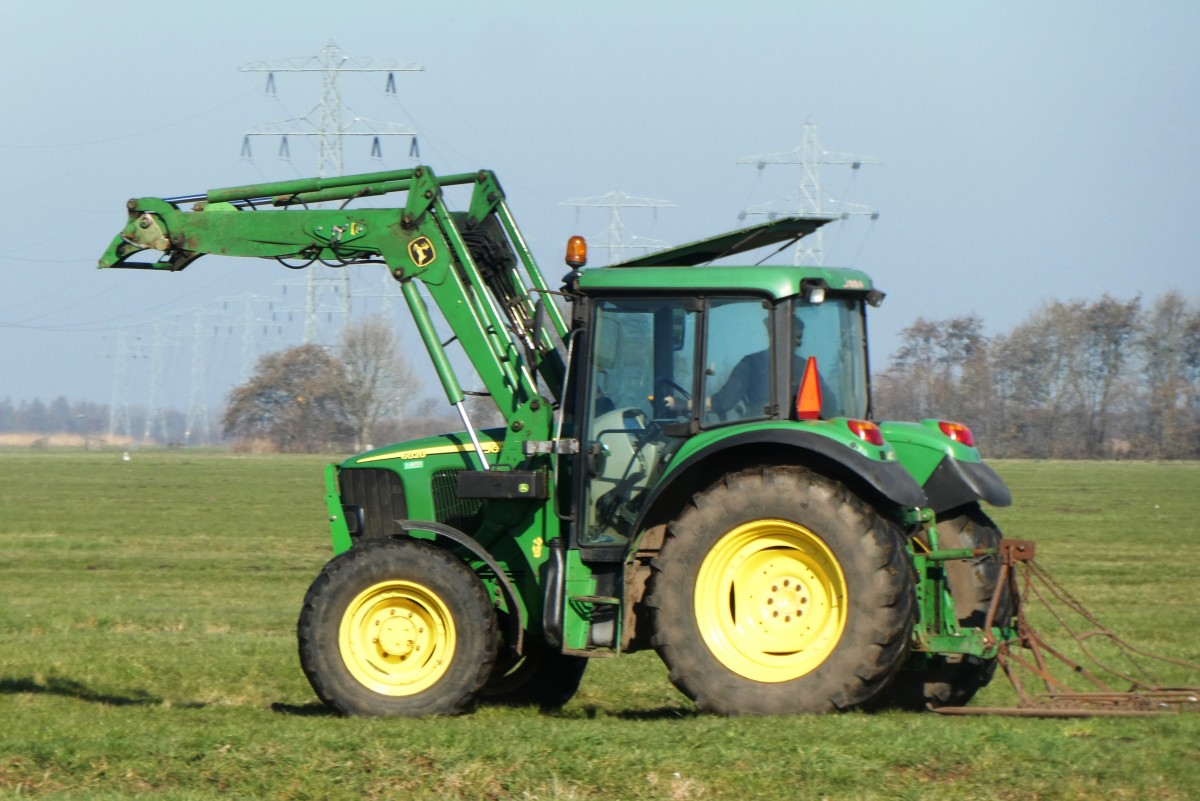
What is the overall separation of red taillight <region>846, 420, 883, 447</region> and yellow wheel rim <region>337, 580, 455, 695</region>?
2.55 metres

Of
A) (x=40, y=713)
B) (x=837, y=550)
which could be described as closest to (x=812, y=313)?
(x=837, y=550)

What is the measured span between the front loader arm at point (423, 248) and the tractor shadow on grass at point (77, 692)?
2.89 metres

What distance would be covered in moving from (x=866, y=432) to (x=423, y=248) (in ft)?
9.40

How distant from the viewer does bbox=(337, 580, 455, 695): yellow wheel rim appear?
8461mm

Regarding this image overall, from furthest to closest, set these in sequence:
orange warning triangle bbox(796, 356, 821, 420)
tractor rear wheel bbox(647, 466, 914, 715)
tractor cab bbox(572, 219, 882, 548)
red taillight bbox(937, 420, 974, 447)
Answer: red taillight bbox(937, 420, 974, 447), tractor cab bbox(572, 219, 882, 548), orange warning triangle bbox(796, 356, 821, 420), tractor rear wheel bbox(647, 466, 914, 715)

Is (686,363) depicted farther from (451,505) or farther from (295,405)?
(295,405)

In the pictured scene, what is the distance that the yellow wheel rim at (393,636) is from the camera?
846cm

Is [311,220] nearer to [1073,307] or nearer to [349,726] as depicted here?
[349,726]

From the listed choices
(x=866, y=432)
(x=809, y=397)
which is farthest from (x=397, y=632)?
(x=866, y=432)

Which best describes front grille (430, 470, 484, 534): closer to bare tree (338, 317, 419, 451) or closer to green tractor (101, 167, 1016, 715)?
green tractor (101, 167, 1016, 715)

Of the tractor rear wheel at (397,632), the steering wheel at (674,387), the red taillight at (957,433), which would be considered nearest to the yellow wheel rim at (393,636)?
the tractor rear wheel at (397,632)

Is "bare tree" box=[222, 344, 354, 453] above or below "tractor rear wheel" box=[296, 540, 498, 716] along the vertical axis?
above

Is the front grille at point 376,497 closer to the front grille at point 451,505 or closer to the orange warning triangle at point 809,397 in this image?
the front grille at point 451,505

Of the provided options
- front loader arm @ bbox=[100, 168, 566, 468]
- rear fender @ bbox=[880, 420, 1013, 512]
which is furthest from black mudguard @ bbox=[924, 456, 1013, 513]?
front loader arm @ bbox=[100, 168, 566, 468]
